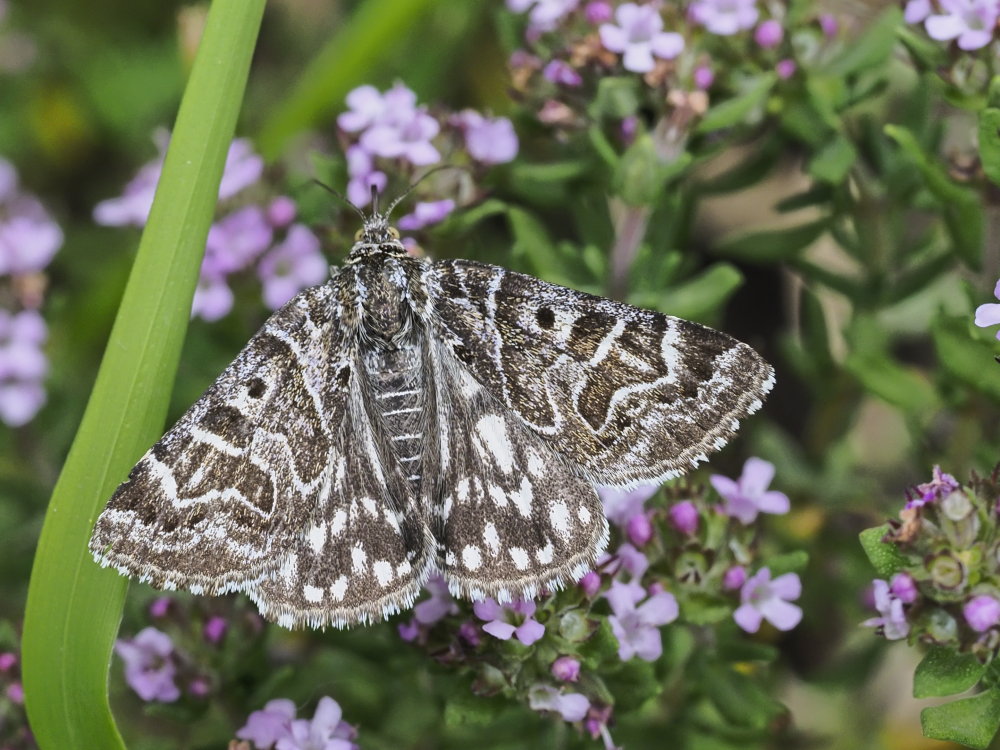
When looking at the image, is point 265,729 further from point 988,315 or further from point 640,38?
point 640,38

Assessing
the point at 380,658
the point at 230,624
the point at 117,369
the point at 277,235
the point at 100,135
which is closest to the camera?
the point at 117,369

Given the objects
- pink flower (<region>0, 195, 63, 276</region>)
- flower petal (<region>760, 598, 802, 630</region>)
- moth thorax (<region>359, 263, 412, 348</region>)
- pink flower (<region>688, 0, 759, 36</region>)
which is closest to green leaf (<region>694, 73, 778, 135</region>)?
pink flower (<region>688, 0, 759, 36</region>)

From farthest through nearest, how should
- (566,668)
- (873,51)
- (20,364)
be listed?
(20,364) < (873,51) < (566,668)

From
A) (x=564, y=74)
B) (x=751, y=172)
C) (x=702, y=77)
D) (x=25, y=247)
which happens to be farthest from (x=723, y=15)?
(x=25, y=247)

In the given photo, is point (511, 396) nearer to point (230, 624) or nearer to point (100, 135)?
point (230, 624)

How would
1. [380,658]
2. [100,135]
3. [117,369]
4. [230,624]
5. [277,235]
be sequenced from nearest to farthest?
[117,369]
[230,624]
[380,658]
[277,235]
[100,135]

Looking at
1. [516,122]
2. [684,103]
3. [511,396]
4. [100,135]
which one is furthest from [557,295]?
[100,135]
